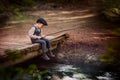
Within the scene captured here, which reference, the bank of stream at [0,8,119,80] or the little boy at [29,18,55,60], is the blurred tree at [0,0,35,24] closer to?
the bank of stream at [0,8,119,80]

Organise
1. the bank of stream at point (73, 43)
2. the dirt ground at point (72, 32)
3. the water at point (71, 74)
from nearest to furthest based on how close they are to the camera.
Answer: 1. the water at point (71, 74)
2. the bank of stream at point (73, 43)
3. the dirt ground at point (72, 32)

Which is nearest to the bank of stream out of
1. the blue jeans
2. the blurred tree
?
the blue jeans

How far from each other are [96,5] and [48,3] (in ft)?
7.71

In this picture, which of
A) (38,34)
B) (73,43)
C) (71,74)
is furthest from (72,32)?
(71,74)

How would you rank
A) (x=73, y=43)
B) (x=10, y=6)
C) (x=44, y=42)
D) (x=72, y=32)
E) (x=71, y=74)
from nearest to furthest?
(x=71, y=74) < (x=44, y=42) < (x=73, y=43) < (x=72, y=32) < (x=10, y=6)

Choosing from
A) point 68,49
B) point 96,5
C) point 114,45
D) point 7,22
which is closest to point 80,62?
point 68,49

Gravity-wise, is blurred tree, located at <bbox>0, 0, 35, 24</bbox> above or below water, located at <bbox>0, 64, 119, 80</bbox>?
above

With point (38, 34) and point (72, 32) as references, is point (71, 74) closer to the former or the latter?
point (38, 34)

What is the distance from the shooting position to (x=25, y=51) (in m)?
5.91

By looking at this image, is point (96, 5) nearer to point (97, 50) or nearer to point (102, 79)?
point (97, 50)

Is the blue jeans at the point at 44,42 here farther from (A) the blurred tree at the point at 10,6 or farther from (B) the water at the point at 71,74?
(A) the blurred tree at the point at 10,6

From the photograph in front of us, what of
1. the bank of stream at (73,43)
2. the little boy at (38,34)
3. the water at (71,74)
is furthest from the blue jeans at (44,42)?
the water at (71,74)

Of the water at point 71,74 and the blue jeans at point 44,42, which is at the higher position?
the blue jeans at point 44,42

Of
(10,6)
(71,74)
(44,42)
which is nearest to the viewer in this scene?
(71,74)
